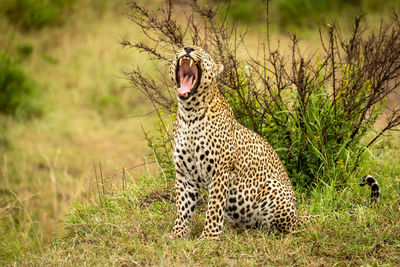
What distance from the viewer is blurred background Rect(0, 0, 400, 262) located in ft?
→ 32.8

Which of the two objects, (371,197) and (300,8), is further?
(300,8)

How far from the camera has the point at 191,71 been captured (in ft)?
16.5

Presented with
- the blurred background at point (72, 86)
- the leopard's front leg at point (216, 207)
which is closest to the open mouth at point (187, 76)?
the leopard's front leg at point (216, 207)

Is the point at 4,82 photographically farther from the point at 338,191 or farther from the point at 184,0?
the point at 338,191

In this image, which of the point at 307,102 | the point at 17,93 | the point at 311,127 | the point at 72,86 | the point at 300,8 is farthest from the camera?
the point at 300,8

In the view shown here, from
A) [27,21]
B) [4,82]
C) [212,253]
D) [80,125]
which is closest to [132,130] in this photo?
[80,125]

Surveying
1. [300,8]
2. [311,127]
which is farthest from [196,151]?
[300,8]

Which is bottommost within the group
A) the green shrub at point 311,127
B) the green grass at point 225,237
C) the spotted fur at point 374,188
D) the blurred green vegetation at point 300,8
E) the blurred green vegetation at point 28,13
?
the green grass at point 225,237

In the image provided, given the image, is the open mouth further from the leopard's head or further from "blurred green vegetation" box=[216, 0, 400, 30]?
"blurred green vegetation" box=[216, 0, 400, 30]

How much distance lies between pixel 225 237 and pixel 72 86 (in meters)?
9.22

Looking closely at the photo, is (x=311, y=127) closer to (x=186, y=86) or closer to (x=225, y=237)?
(x=225, y=237)

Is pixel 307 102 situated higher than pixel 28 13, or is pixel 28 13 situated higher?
pixel 28 13

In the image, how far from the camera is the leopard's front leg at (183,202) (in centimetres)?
544

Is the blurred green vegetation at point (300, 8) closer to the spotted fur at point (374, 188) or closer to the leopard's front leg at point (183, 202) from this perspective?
the spotted fur at point (374, 188)
